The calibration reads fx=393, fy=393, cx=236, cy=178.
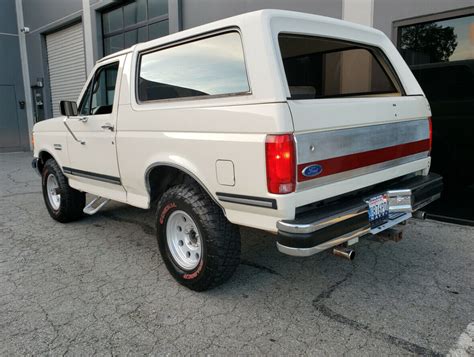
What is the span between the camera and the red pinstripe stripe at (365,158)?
2.62 m

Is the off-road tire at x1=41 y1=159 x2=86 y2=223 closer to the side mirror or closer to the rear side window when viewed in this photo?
the side mirror

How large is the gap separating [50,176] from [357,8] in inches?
189

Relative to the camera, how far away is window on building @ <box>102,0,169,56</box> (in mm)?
9031

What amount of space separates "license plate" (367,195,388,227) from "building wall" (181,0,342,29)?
3.73m

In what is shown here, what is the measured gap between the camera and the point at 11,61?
49.2 feet

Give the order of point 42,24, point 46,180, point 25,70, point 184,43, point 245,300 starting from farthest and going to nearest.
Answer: point 25,70
point 42,24
point 46,180
point 184,43
point 245,300

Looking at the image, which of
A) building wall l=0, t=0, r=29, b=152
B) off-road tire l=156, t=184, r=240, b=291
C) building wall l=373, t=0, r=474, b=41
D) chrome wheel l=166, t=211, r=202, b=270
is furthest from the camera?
building wall l=0, t=0, r=29, b=152

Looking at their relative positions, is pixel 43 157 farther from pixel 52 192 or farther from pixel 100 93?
pixel 100 93

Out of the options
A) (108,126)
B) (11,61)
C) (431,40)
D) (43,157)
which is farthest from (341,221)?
(11,61)

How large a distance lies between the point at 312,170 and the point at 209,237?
0.92 metres

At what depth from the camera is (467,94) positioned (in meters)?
4.65

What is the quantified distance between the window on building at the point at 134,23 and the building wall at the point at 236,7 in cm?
91

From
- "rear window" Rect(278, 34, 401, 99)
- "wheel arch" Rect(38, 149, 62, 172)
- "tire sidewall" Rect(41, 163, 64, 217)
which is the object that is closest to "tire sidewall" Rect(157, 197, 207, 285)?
"rear window" Rect(278, 34, 401, 99)

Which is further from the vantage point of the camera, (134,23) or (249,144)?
(134,23)
